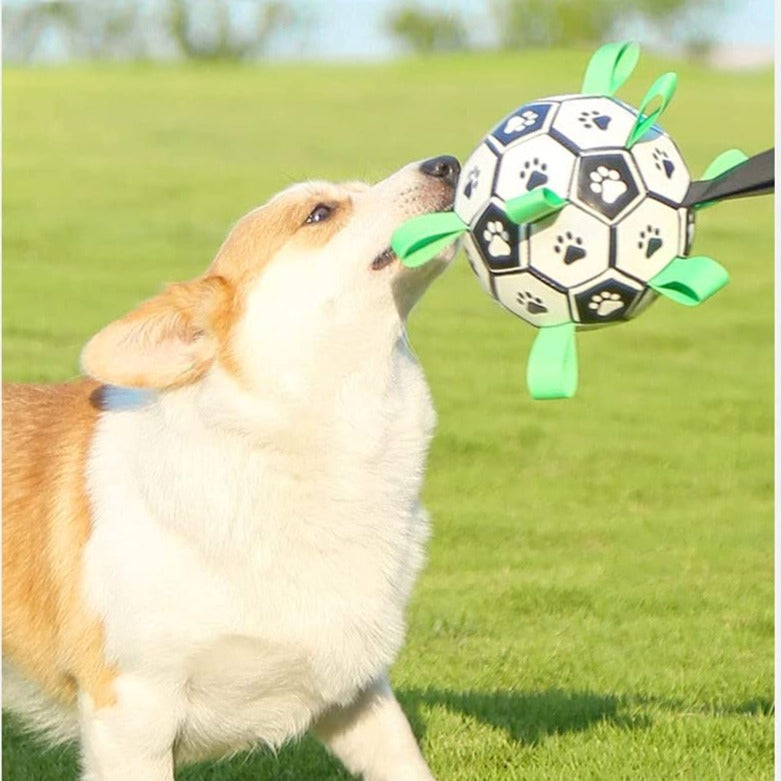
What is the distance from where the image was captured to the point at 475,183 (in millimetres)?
4422

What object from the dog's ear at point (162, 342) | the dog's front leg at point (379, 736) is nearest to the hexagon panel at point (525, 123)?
the dog's ear at point (162, 342)

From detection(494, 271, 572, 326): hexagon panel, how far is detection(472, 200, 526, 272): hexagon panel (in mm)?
41

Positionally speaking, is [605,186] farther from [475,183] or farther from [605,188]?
[475,183]

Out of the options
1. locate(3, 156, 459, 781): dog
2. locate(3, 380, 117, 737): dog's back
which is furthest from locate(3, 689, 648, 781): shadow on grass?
locate(3, 156, 459, 781): dog

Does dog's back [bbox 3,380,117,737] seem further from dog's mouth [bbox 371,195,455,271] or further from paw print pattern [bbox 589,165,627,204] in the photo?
paw print pattern [bbox 589,165,627,204]

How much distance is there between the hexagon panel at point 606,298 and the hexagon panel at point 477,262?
272 millimetres

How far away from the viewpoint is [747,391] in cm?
1373

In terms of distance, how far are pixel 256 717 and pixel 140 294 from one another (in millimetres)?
12689

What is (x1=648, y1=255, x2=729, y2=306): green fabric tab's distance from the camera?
4.22 m

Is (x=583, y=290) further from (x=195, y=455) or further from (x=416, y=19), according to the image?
(x=416, y=19)

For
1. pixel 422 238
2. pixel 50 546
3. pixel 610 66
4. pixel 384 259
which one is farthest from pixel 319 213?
pixel 50 546

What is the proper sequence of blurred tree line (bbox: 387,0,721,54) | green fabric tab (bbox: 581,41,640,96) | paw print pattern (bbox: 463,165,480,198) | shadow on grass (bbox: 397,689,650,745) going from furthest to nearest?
blurred tree line (bbox: 387,0,721,54) < shadow on grass (bbox: 397,689,650,745) < green fabric tab (bbox: 581,41,640,96) < paw print pattern (bbox: 463,165,480,198)

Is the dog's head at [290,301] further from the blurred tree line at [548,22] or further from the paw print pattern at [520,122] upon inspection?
the blurred tree line at [548,22]

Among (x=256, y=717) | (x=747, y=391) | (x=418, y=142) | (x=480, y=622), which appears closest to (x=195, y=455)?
(x=256, y=717)
